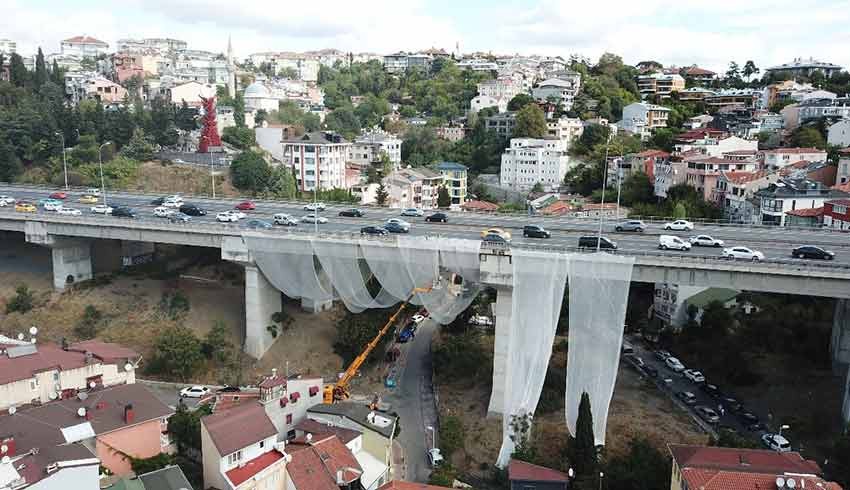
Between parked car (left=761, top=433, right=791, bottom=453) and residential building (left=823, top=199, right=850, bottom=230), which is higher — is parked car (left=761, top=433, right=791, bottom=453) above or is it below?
below

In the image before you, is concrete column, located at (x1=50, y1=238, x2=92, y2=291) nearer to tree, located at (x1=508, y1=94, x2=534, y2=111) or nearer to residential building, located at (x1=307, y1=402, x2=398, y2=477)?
residential building, located at (x1=307, y1=402, x2=398, y2=477)

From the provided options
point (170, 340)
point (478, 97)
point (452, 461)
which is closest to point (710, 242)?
point (452, 461)

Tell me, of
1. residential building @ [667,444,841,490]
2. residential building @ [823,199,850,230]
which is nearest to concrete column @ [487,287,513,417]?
residential building @ [667,444,841,490]

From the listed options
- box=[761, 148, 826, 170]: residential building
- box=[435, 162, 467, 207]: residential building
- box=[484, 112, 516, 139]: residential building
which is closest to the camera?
box=[761, 148, 826, 170]: residential building

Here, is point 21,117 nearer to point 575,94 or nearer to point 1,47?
point 575,94

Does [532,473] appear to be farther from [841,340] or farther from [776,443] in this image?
[841,340]

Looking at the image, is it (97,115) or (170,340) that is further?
(97,115)

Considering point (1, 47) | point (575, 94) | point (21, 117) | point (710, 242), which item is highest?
point (1, 47)

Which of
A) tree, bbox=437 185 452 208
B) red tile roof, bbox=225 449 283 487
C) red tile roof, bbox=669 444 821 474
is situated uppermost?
tree, bbox=437 185 452 208
